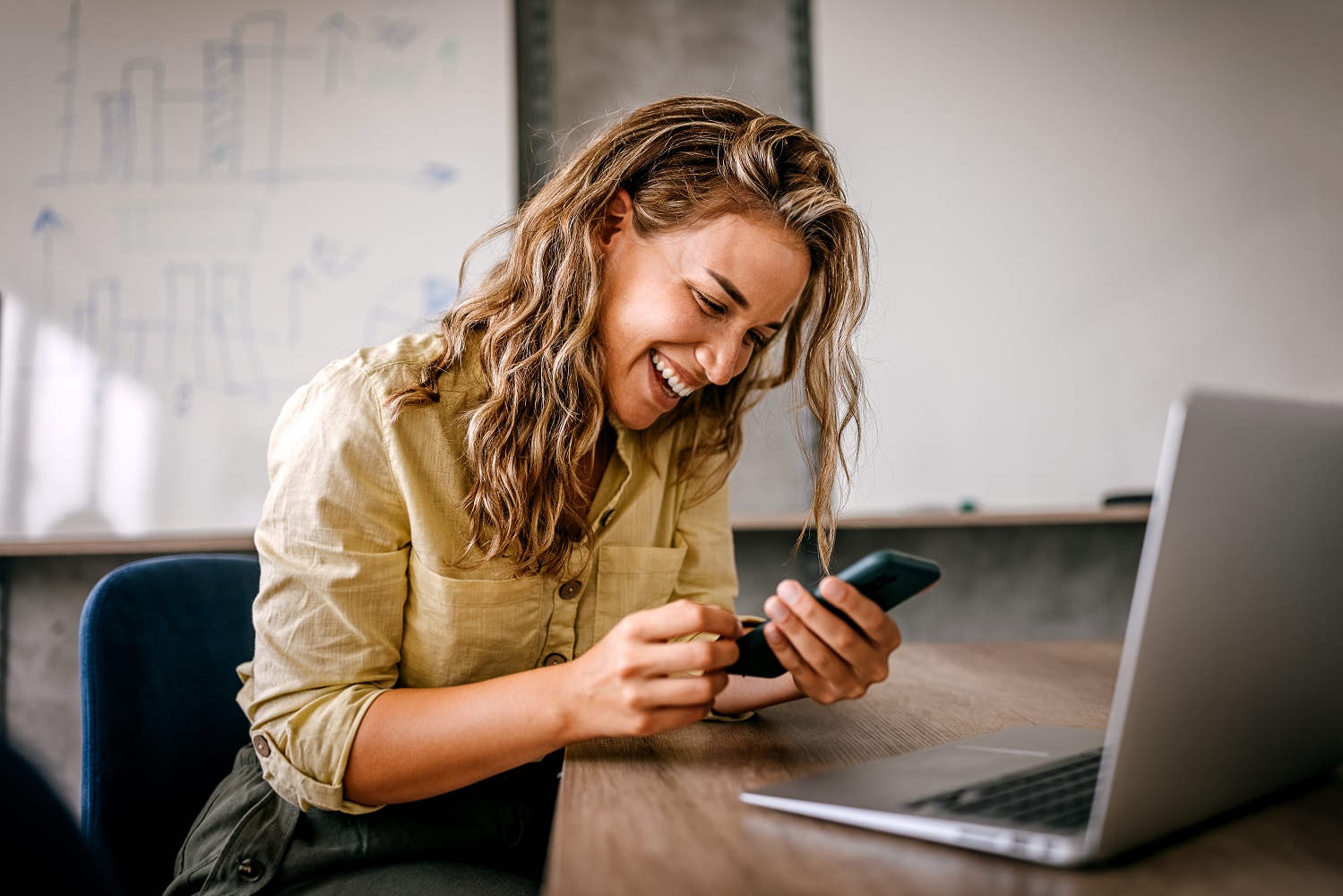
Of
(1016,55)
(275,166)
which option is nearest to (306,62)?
(275,166)

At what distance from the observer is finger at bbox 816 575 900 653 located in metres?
0.64

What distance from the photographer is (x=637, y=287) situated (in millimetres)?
964

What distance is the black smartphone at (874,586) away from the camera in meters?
0.62

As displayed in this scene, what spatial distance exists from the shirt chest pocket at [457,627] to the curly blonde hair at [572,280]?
4 cm

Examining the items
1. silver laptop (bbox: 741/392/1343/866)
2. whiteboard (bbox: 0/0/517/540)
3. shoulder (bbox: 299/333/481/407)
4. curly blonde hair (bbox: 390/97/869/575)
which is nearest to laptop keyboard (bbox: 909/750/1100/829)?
silver laptop (bbox: 741/392/1343/866)

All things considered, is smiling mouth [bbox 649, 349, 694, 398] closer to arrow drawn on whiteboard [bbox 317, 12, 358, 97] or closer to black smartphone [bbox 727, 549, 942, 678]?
black smartphone [bbox 727, 549, 942, 678]

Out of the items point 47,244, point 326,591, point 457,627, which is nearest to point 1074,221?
point 457,627

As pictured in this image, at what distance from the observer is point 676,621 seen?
0.62m

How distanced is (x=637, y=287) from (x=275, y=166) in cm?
159

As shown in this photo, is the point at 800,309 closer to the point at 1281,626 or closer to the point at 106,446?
the point at 1281,626

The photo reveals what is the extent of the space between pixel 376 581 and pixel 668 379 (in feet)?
1.31

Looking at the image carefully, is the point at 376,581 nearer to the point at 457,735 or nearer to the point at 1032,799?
the point at 457,735

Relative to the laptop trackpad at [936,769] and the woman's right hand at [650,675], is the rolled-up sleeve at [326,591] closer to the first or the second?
the woman's right hand at [650,675]

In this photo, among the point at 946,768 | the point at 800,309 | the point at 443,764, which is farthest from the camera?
the point at 800,309
